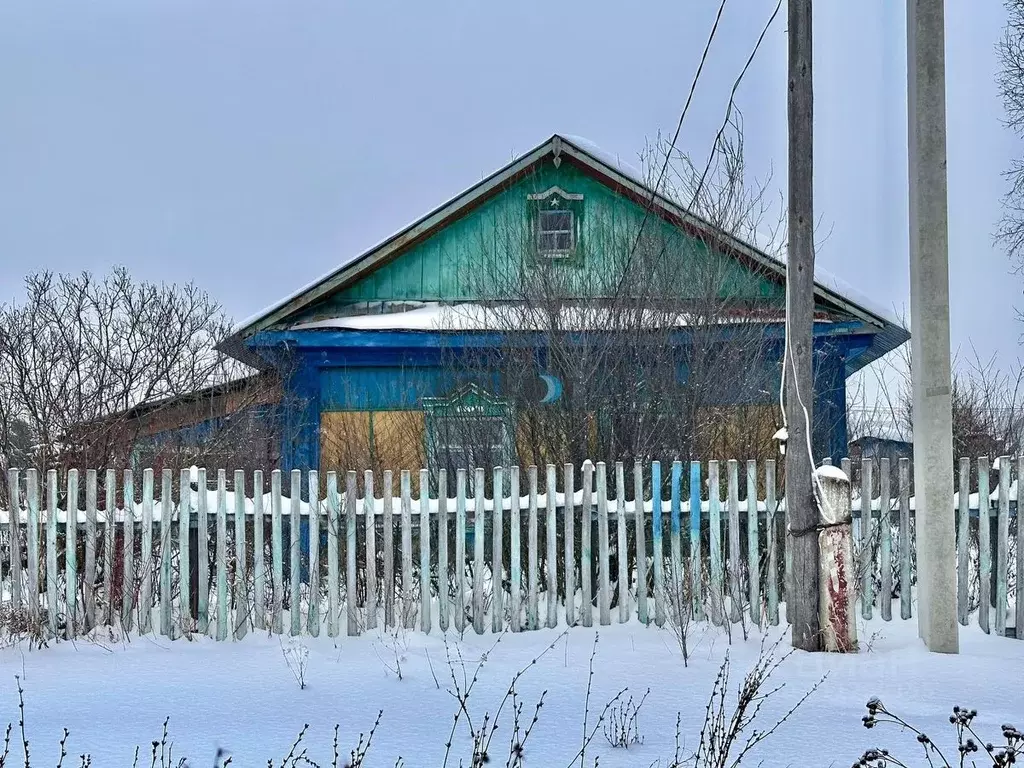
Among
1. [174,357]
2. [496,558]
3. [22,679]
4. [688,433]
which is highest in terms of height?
[174,357]

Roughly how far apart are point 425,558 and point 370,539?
1.29ft

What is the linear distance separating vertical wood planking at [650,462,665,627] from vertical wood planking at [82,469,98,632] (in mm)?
3819

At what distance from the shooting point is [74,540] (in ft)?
21.2

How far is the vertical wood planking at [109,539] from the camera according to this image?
6543 mm

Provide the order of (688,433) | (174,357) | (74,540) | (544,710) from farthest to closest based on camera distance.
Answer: (174,357) < (688,433) < (74,540) < (544,710)

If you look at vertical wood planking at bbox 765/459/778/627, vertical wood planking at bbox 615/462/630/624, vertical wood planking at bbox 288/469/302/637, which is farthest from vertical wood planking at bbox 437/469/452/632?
vertical wood planking at bbox 765/459/778/627

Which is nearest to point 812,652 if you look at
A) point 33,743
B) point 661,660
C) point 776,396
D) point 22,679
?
point 661,660

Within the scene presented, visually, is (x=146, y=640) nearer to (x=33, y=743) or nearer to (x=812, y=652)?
(x=33, y=743)

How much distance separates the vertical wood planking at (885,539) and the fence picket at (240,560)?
435cm

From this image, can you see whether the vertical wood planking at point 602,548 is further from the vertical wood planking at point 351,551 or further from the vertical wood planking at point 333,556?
the vertical wood planking at point 333,556

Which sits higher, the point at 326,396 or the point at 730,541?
the point at 326,396

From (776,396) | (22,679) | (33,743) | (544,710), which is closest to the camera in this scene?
(33,743)

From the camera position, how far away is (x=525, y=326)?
8.48 m

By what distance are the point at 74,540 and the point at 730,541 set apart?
176 inches
